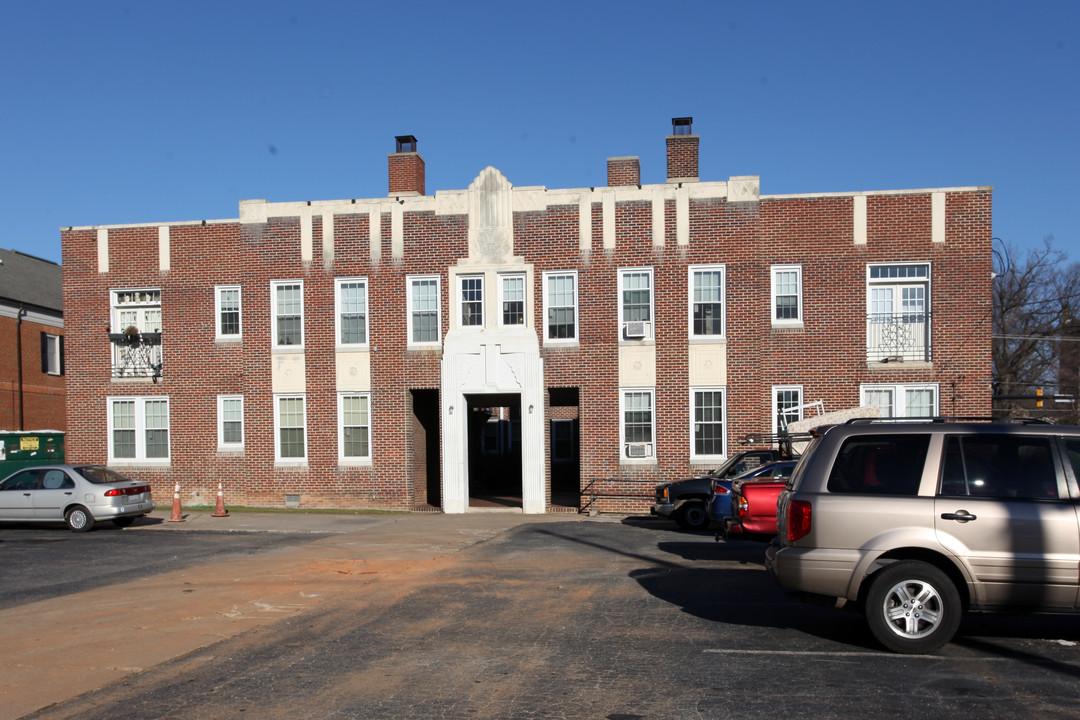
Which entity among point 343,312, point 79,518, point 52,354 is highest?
point 343,312

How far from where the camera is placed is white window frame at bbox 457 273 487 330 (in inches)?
963

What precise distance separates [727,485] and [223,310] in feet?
49.4

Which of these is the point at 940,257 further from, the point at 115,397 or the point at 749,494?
the point at 115,397

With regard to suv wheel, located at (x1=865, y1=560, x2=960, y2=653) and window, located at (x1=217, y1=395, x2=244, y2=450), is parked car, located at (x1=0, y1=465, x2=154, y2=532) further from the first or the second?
suv wheel, located at (x1=865, y1=560, x2=960, y2=653)

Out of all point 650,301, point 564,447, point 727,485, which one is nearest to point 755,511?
point 727,485

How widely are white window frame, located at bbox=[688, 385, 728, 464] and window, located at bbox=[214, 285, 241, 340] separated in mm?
12543

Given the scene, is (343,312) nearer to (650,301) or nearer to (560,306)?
(560,306)

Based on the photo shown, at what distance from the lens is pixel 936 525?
8.06m

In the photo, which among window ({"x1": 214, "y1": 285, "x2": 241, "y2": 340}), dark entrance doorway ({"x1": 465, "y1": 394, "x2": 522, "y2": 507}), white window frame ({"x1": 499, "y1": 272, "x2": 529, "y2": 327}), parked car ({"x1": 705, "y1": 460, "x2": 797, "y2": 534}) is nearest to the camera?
parked car ({"x1": 705, "y1": 460, "x2": 797, "y2": 534})

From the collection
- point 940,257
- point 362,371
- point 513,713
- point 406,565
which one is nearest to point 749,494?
point 406,565

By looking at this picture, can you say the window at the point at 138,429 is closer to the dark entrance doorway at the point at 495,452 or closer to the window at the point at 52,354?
the dark entrance doorway at the point at 495,452

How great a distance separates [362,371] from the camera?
2488cm

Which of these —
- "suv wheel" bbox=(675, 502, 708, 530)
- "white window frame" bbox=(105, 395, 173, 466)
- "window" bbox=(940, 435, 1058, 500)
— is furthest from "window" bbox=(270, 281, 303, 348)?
"window" bbox=(940, 435, 1058, 500)

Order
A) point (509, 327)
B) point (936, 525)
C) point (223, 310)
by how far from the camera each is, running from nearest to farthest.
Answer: point (936, 525), point (509, 327), point (223, 310)
